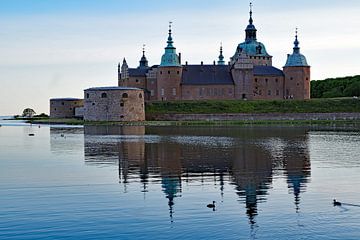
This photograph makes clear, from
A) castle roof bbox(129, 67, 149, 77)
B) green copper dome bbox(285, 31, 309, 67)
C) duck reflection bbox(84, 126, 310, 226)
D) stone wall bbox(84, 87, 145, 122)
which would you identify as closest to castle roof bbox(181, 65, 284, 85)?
green copper dome bbox(285, 31, 309, 67)

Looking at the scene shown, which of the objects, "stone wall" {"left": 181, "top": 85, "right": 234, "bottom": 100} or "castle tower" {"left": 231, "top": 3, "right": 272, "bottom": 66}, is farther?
"castle tower" {"left": 231, "top": 3, "right": 272, "bottom": 66}

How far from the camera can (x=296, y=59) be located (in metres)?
71.2

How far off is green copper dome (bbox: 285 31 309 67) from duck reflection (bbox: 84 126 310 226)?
36.4 meters

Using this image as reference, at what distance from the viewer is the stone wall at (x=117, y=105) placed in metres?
62.8

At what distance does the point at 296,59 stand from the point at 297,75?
1.85 meters

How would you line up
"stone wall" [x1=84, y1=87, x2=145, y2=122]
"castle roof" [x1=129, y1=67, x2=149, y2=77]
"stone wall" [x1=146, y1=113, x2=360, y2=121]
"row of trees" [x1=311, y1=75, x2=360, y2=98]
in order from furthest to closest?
"row of trees" [x1=311, y1=75, x2=360, y2=98] → "castle roof" [x1=129, y1=67, x2=149, y2=77] → "stone wall" [x1=84, y1=87, x2=145, y2=122] → "stone wall" [x1=146, y1=113, x2=360, y2=121]

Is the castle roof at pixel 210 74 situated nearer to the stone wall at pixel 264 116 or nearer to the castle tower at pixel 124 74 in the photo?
the castle tower at pixel 124 74

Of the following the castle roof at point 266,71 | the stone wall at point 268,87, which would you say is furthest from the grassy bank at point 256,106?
the castle roof at point 266,71

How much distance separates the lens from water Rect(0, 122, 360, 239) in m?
12.2

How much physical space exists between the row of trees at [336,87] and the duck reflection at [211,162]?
49778 mm

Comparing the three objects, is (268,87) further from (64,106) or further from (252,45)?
(64,106)

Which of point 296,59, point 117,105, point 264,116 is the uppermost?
point 296,59

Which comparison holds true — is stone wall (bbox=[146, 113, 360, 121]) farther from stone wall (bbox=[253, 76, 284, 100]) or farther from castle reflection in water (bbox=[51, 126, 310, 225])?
castle reflection in water (bbox=[51, 126, 310, 225])

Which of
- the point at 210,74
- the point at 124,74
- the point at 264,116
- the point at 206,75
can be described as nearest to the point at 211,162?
the point at 264,116
